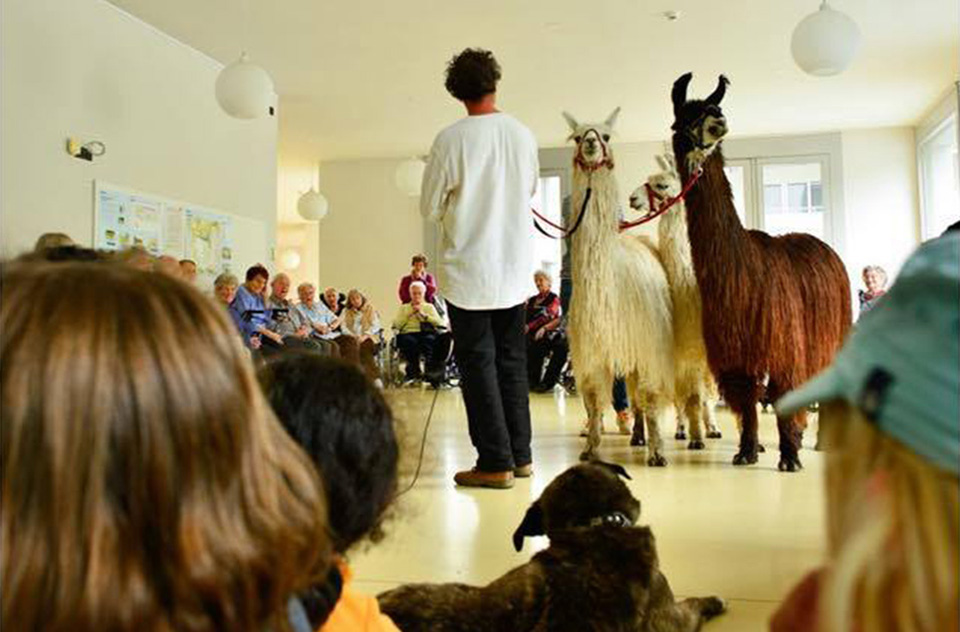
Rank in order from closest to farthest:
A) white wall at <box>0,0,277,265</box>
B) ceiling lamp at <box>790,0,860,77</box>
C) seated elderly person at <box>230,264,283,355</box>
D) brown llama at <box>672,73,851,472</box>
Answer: brown llama at <box>672,73,851,472</box>
ceiling lamp at <box>790,0,860,77</box>
white wall at <box>0,0,277,265</box>
seated elderly person at <box>230,264,283,355</box>

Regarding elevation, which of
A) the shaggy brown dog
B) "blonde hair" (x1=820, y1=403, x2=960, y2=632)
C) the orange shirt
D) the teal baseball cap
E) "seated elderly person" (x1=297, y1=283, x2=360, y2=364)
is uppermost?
"seated elderly person" (x1=297, y1=283, x2=360, y2=364)

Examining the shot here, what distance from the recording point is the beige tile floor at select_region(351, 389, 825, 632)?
183 cm

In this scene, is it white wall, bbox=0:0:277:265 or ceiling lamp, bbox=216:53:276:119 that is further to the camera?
ceiling lamp, bbox=216:53:276:119

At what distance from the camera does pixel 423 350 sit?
8.94 metres

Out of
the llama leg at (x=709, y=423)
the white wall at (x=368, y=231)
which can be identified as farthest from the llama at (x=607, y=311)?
the white wall at (x=368, y=231)

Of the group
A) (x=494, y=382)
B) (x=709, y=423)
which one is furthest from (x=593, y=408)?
(x=709, y=423)

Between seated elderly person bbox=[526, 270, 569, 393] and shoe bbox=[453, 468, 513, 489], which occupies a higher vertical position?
seated elderly person bbox=[526, 270, 569, 393]

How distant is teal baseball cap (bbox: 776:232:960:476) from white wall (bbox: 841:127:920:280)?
451 inches

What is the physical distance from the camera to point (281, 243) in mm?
19156

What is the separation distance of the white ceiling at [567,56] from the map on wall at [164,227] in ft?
5.02

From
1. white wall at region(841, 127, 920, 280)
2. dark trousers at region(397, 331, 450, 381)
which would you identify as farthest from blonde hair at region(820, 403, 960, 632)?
white wall at region(841, 127, 920, 280)

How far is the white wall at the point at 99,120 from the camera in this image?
5391 mm

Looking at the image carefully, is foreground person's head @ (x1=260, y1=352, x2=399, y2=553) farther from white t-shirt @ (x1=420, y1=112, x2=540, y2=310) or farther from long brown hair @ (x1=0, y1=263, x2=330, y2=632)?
white t-shirt @ (x1=420, y1=112, x2=540, y2=310)

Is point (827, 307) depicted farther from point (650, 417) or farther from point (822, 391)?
point (822, 391)
